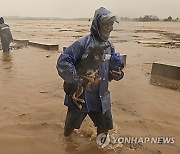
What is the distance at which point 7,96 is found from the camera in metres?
5.77

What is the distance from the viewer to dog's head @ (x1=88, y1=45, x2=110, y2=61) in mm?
2887

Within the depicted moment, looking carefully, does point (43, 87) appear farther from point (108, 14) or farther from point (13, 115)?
point (108, 14)

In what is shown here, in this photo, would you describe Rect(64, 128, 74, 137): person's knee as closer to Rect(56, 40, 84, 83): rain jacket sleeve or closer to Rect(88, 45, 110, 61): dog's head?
Rect(56, 40, 84, 83): rain jacket sleeve

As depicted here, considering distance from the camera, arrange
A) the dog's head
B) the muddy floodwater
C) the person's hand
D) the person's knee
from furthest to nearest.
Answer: the muddy floodwater → the person's knee → the person's hand → the dog's head

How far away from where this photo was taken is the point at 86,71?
2.98 metres

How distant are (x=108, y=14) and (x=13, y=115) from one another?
2777 millimetres

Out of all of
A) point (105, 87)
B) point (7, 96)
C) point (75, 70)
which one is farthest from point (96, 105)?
point (7, 96)

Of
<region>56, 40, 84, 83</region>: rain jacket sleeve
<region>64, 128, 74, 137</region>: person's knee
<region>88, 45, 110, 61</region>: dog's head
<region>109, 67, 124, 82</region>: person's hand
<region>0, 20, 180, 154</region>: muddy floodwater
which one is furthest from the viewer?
<region>0, 20, 180, 154</region>: muddy floodwater

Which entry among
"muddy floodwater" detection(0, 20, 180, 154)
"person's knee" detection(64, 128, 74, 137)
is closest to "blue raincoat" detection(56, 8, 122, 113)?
"person's knee" detection(64, 128, 74, 137)

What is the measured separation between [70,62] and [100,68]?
0.40 meters

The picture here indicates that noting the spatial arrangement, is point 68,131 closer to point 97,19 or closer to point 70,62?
point 70,62

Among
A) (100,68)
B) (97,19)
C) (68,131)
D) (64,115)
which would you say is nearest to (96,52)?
(100,68)

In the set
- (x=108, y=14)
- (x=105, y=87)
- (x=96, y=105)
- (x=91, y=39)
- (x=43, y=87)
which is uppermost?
(x=108, y=14)

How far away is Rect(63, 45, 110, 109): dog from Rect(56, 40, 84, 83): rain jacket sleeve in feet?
0.23
